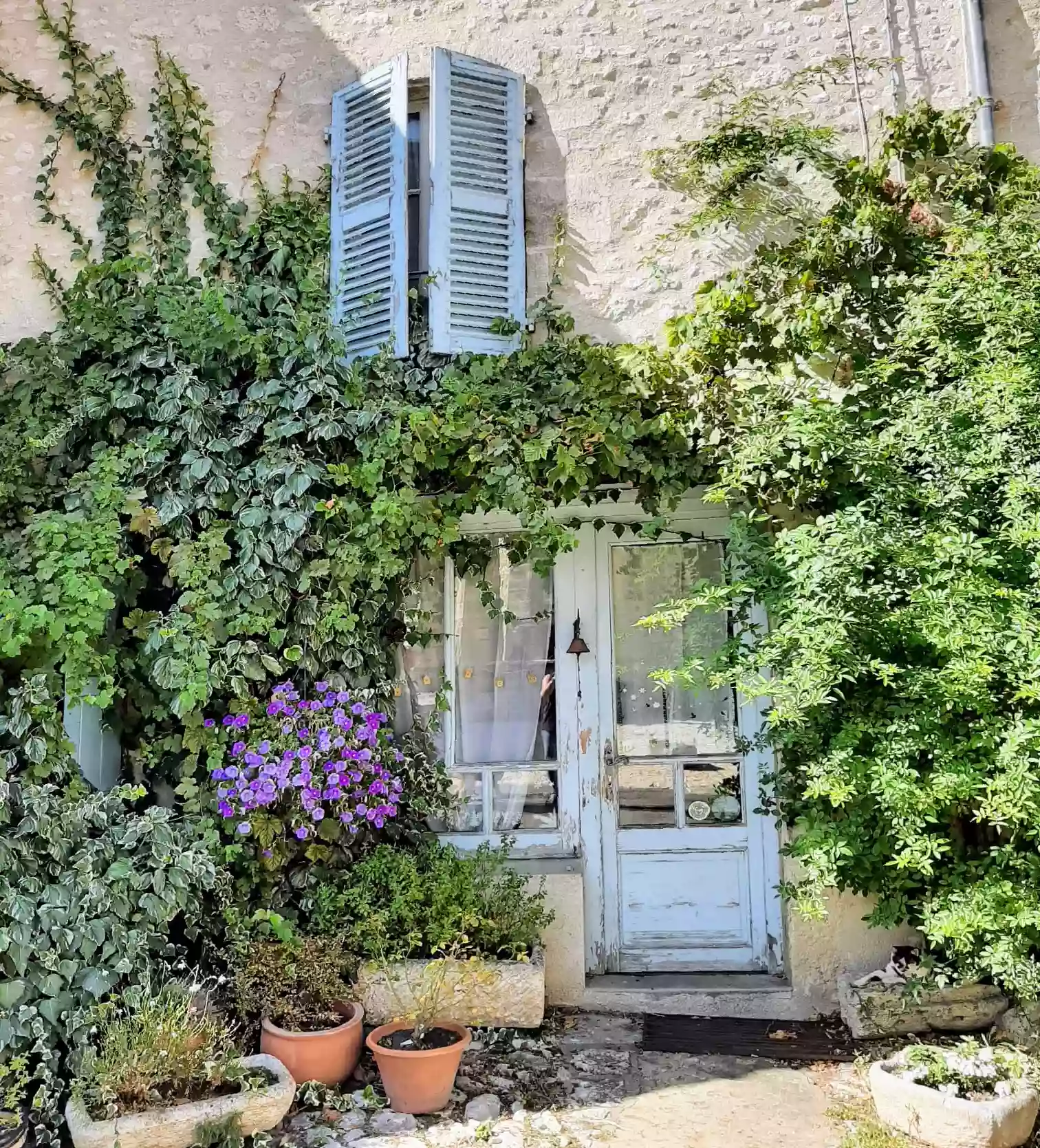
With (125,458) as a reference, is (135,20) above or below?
above

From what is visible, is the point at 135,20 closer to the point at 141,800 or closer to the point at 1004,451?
the point at 141,800

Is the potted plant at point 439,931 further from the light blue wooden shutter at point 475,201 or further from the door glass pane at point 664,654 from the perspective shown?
the light blue wooden shutter at point 475,201

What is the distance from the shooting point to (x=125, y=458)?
161 inches

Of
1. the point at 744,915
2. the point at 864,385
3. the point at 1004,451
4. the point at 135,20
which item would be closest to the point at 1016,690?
the point at 1004,451

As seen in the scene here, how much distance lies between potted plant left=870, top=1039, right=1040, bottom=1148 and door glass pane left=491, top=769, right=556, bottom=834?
1.82 meters

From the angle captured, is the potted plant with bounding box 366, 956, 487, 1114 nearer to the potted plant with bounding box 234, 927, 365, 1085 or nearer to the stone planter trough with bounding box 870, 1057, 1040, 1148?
the potted plant with bounding box 234, 927, 365, 1085

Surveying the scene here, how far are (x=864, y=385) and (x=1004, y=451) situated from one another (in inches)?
35.5

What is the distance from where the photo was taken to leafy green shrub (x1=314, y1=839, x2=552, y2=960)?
148 inches

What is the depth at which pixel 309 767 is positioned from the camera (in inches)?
151

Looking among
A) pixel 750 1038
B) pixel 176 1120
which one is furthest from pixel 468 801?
pixel 176 1120

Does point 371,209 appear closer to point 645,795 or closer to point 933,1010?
point 645,795

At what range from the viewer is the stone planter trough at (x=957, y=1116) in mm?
2922

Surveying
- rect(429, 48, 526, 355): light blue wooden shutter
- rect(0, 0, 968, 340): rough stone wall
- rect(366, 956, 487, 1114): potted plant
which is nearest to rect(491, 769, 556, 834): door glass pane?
rect(366, 956, 487, 1114): potted plant

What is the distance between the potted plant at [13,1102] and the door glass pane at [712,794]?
2908 mm
